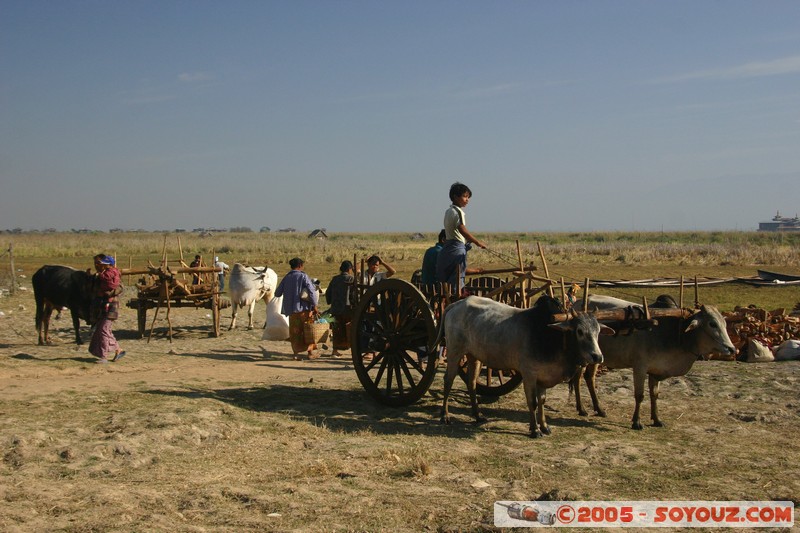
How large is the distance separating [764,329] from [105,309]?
36.8 feet

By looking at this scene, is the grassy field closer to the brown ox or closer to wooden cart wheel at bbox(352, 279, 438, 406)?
wooden cart wheel at bbox(352, 279, 438, 406)

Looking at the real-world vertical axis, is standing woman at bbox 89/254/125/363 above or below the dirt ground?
above

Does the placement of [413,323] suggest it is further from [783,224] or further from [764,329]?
[783,224]

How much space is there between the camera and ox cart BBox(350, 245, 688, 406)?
363 inches

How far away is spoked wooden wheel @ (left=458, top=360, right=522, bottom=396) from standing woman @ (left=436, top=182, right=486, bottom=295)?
→ 3.79 ft

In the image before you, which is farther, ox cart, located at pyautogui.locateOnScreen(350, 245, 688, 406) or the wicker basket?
the wicker basket

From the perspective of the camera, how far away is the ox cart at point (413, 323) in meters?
9.22

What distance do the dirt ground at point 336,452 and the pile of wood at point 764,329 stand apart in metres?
0.99

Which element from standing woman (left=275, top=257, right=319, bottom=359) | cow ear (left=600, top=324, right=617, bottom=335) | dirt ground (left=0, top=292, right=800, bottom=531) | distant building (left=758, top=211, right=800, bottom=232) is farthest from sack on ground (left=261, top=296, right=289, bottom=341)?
distant building (left=758, top=211, right=800, bottom=232)

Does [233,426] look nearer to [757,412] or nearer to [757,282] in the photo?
[757,412]

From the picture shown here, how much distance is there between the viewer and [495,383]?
1087 centimetres

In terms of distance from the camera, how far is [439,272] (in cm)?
996

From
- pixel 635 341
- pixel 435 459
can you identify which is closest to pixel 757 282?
pixel 635 341

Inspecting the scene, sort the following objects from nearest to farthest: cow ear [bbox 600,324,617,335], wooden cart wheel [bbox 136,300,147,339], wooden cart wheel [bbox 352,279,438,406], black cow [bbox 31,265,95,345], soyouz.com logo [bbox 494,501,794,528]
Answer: soyouz.com logo [bbox 494,501,794,528], cow ear [bbox 600,324,617,335], wooden cart wheel [bbox 352,279,438,406], black cow [bbox 31,265,95,345], wooden cart wheel [bbox 136,300,147,339]
